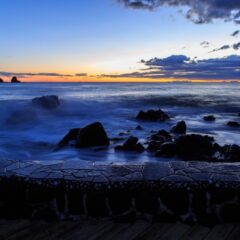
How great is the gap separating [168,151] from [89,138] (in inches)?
117

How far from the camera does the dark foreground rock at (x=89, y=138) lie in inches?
506

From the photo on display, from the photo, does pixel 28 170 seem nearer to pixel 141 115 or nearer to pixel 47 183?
pixel 47 183

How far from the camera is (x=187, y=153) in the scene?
36.6 ft

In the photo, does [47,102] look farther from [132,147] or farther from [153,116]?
[132,147]

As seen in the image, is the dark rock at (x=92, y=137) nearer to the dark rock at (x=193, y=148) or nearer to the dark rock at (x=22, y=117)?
the dark rock at (x=193, y=148)

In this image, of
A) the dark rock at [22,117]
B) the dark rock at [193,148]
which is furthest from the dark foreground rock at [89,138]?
the dark rock at [22,117]

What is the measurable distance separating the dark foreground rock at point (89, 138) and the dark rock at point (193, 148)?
9.57ft

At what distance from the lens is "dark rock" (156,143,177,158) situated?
11305 mm

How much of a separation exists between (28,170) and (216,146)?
8.29 m

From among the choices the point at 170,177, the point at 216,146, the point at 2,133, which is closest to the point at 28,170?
the point at 170,177

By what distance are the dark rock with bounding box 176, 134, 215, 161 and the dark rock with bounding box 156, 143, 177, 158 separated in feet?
0.40

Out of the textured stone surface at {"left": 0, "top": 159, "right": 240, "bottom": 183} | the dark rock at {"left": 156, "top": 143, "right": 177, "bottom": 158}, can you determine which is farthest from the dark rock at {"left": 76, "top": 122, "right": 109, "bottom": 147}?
the textured stone surface at {"left": 0, "top": 159, "right": 240, "bottom": 183}

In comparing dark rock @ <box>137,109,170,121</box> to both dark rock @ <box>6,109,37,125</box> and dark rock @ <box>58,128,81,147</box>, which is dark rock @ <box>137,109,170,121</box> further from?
dark rock @ <box>58,128,81,147</box>

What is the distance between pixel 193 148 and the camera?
37.4ft
